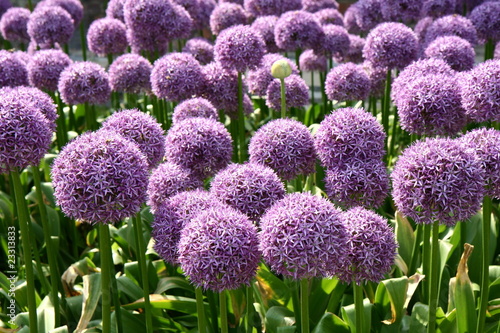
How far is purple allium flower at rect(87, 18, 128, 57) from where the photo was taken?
5.71m

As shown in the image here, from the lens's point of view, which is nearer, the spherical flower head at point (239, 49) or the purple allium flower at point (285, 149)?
the purple allium flower at point (285, 149)

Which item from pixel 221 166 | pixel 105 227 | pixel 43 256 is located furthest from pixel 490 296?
pixel 43 256

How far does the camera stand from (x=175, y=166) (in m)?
3.30

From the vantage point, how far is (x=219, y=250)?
2387 mm

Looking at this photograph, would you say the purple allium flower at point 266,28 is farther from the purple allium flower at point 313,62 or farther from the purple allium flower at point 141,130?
the purple allium flower at point 141,130

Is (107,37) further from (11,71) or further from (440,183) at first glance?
(440,183)

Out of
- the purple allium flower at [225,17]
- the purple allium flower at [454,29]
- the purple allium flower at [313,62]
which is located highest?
the purple allium flower at [225,17]

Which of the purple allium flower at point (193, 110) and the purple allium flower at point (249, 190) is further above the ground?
the purple allium flower at point (193, 110)

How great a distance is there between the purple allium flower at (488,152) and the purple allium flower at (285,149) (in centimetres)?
80

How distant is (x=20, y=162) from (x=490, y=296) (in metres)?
2.78

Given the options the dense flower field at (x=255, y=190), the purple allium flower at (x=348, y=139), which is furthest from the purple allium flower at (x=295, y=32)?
the purple allium flower at (x=348, y=139)

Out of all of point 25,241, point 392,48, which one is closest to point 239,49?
point 392,48

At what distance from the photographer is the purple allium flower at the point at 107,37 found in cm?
571

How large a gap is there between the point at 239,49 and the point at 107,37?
5.90 feet
